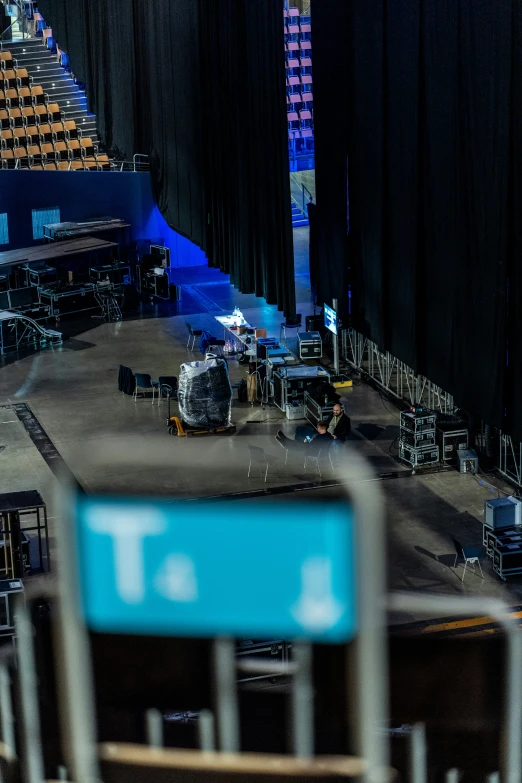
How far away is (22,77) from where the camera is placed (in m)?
33.5

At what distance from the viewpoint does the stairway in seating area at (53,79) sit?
113 ft

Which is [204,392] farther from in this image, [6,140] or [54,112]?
[54,112]

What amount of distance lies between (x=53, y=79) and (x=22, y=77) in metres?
1.61

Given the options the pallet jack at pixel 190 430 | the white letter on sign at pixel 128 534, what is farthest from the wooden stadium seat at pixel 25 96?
the white letter on sign at pixel 128 534

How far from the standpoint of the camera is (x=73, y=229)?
2891 centimetres

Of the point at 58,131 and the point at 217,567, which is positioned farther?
the point at 58,131

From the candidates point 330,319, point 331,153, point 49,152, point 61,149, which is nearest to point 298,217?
point 61,149

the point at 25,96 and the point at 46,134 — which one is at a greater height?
the point at 25,96

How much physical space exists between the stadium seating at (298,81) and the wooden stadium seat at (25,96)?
8.13 metres

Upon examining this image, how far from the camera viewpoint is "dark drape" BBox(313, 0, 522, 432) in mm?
15781

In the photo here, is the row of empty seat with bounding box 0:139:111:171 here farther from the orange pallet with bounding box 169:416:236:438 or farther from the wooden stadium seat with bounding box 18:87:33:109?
the orange pallet with bounding box 169:416:236:438

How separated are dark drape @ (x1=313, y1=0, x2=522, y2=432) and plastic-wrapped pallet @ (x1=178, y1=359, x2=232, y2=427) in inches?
118

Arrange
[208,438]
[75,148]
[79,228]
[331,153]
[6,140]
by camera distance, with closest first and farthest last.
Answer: [208,438]
[331,153]
[79,228]
[6,140]
[75,148]

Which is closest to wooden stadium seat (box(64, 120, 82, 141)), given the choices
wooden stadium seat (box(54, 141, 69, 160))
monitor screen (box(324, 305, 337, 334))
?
wooden stadium seat (box(54, 141, 69, 160))
